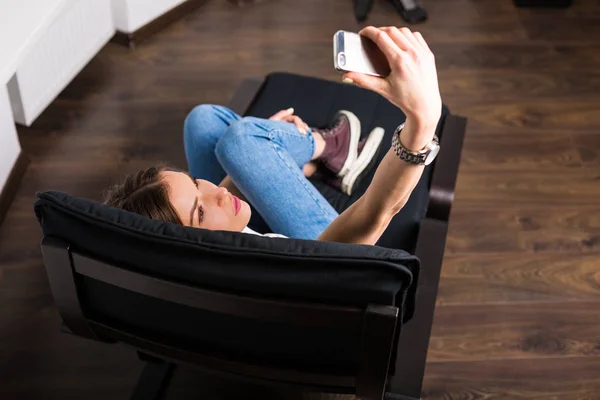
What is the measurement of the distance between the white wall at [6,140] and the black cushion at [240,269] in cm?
119

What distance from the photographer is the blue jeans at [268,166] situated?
163 cm

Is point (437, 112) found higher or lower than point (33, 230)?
higher

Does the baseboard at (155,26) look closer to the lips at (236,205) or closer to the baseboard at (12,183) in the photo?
the baseboard at (12,183)

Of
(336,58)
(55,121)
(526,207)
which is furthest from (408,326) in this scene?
(55,121)

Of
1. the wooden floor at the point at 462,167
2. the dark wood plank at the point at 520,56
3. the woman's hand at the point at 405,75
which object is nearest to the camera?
the woman's hand at the point at 405,75

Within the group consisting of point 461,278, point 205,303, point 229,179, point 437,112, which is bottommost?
point 461,278

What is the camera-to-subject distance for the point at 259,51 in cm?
299

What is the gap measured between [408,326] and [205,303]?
1.50 feet

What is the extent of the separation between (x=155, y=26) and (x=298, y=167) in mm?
1552

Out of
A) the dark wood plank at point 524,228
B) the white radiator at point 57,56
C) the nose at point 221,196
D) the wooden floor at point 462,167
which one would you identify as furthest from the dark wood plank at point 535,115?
the nose at point 221,196

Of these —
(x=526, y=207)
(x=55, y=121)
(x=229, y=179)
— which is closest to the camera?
(x=229, y=179)

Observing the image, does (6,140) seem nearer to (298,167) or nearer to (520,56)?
(298,167)

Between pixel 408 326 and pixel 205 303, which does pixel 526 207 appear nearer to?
pixel 408 326

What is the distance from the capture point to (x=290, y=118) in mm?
1890
